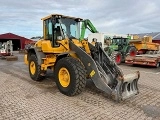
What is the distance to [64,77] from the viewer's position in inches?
222

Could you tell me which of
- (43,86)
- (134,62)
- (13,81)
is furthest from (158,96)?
(134,62)

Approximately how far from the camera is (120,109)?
14.9ft

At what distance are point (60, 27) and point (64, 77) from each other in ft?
5.61

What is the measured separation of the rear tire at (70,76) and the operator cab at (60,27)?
105 cm

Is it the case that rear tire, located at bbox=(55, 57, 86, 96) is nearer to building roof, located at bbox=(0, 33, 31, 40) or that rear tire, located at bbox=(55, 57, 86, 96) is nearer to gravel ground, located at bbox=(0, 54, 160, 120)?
gravel ground, located at bbox=(0, 54, 160, 120)

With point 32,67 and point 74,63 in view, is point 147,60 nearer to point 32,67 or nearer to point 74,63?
point 32,67

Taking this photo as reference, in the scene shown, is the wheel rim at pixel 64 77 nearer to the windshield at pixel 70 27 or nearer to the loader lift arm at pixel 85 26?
the windshield at pixel 70 27

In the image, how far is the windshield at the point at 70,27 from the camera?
6.30 meters

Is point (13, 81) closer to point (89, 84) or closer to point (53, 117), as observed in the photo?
point (89, 84)

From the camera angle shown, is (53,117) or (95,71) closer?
(53,117)

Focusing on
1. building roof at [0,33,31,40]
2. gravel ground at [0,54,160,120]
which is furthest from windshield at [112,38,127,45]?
building roof at [0,33,31,40]

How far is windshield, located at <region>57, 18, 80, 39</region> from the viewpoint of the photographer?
6304 millimetres

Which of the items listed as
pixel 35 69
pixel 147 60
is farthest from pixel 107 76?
pixel 147 60

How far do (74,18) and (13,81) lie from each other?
11.3 feet
